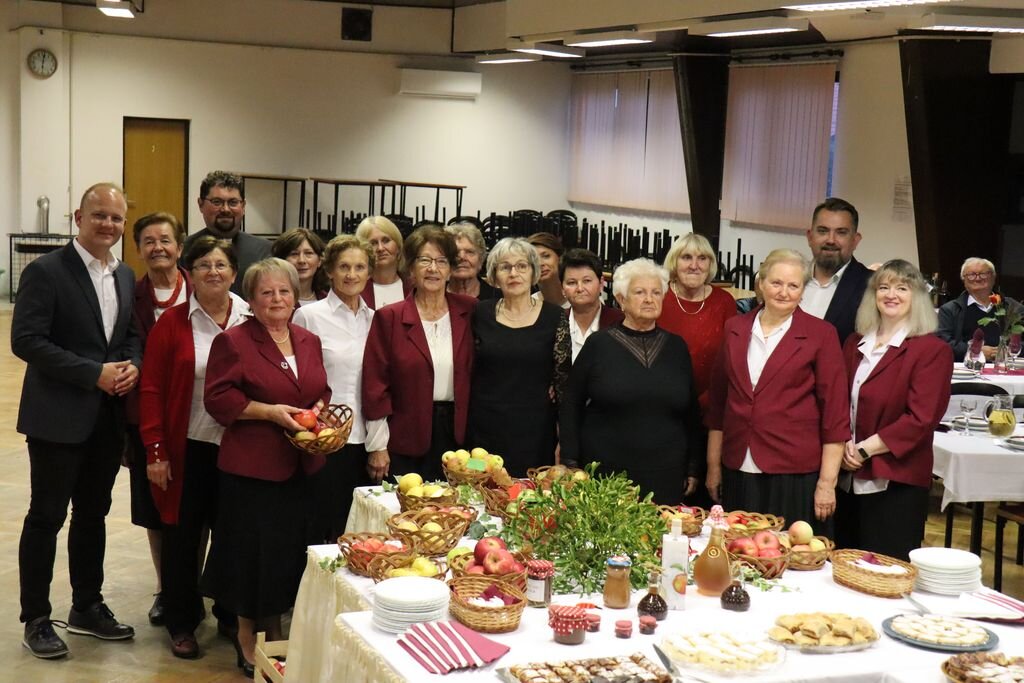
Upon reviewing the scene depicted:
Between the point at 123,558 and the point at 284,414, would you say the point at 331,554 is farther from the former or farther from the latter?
the point at 123,558

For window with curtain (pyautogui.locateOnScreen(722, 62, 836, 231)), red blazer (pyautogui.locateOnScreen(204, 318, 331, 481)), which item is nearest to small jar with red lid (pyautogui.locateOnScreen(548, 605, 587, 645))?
red blazer (pyautogui.locateOnScreen(204, 318, 331, 481))

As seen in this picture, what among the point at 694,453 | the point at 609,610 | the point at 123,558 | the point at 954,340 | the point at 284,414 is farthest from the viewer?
the point at 954,340

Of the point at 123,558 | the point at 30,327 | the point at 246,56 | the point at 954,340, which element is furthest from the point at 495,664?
the point at 246,56

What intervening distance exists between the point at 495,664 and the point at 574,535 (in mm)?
666

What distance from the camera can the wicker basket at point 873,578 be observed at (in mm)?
3643

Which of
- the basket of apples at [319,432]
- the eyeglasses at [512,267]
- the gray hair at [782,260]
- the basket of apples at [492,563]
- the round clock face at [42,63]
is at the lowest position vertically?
the basket of apples at [492,563]

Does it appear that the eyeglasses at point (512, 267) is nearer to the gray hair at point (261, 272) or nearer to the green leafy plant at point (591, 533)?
the gray hair at point (261, 272)

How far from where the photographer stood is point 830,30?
1210 centimetres

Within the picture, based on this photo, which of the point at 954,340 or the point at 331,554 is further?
the point at 954,340

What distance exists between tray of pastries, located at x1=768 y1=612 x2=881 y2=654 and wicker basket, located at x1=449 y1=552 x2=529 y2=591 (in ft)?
2.30

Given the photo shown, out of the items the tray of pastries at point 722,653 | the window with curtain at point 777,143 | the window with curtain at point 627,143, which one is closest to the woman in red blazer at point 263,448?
the tray of pastries at point 722,653

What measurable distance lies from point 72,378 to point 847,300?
10.5 ft

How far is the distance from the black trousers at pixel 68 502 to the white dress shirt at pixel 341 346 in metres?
0.87

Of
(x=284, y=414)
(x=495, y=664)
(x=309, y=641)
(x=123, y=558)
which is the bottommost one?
(x=123, y=558)
